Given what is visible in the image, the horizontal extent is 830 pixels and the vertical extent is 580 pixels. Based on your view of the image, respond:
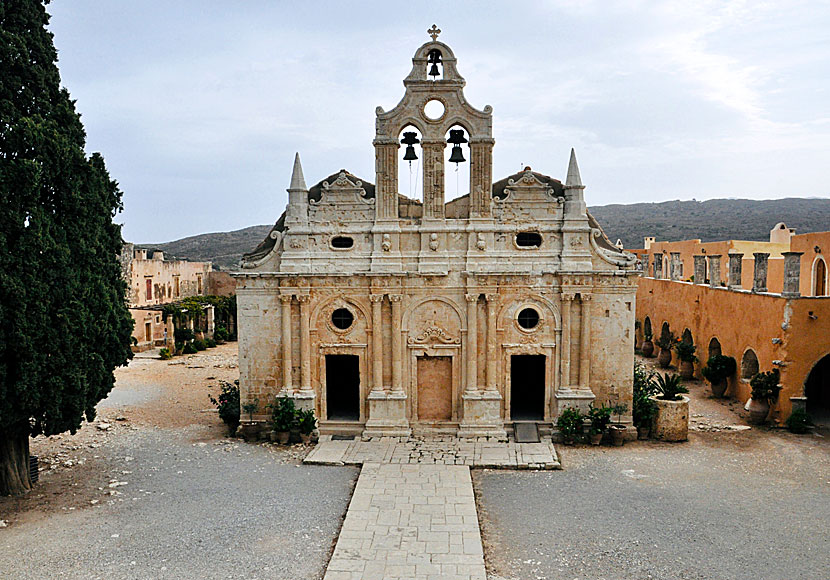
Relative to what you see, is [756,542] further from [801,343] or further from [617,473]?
[801,343]

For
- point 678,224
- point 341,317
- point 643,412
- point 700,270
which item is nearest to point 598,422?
point 643,412

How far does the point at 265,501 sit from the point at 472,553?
4.80 metres

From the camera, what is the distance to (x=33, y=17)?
478 inches

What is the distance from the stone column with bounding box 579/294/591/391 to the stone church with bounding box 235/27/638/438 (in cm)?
4

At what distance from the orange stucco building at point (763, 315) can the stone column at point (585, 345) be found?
6.35 metres

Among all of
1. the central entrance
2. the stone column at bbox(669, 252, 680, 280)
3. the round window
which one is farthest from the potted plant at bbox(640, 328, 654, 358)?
the round window

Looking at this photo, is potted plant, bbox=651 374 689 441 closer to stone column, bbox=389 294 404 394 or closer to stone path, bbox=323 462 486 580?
stone path, bbox=323 462 486 580

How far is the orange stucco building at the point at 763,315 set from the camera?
58.9ft

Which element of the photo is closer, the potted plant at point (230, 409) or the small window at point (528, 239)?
the small window at point (528, 239)

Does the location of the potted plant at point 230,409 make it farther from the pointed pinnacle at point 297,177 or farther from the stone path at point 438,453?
the pointed pinnacle at point 297,177

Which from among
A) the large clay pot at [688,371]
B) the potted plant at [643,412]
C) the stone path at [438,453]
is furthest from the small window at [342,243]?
the large clay pot at [688,371]

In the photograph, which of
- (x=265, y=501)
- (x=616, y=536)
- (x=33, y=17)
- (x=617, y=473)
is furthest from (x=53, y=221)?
(x=617, y=473)

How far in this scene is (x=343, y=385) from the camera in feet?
64.1

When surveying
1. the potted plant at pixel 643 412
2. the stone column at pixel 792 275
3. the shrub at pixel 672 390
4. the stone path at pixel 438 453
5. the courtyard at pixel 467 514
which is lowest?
the courtyard at pixel 467 514
